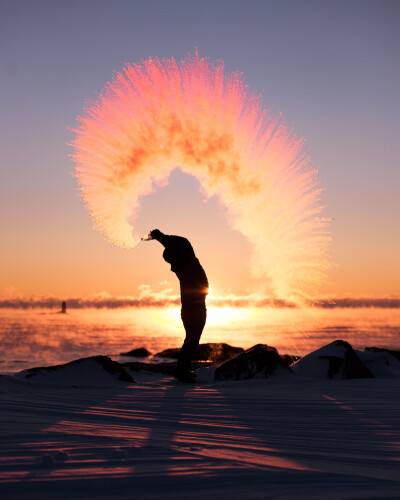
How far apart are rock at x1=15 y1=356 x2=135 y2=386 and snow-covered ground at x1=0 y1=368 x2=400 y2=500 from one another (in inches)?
43.4

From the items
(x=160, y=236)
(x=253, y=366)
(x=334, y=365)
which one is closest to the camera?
(x=334, y=365)

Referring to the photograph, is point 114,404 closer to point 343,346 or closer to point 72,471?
point 72,471

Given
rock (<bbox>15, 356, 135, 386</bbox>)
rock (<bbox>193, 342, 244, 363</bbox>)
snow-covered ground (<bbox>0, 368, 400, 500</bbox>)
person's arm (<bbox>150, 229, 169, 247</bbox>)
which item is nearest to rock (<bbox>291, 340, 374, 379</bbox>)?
snow-covered ground (<bbox>0, 368, 400, 500</bbox>)

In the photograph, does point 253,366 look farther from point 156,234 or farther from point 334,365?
point 156,234

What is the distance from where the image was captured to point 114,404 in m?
5.29

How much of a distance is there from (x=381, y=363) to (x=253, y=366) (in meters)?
2.30

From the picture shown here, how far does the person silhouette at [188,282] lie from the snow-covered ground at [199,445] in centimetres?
230

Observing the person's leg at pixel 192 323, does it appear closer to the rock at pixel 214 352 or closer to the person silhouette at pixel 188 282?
the person silhouette at pixel 188 282

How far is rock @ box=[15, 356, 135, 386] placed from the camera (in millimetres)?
7211

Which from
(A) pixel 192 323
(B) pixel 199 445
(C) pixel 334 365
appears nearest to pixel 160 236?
(A) pixel 192 323

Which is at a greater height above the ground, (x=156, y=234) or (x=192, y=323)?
(x=156, y=234)

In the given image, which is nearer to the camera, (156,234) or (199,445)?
(199,445)

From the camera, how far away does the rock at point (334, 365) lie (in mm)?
7707

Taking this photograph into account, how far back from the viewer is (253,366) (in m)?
7.96
